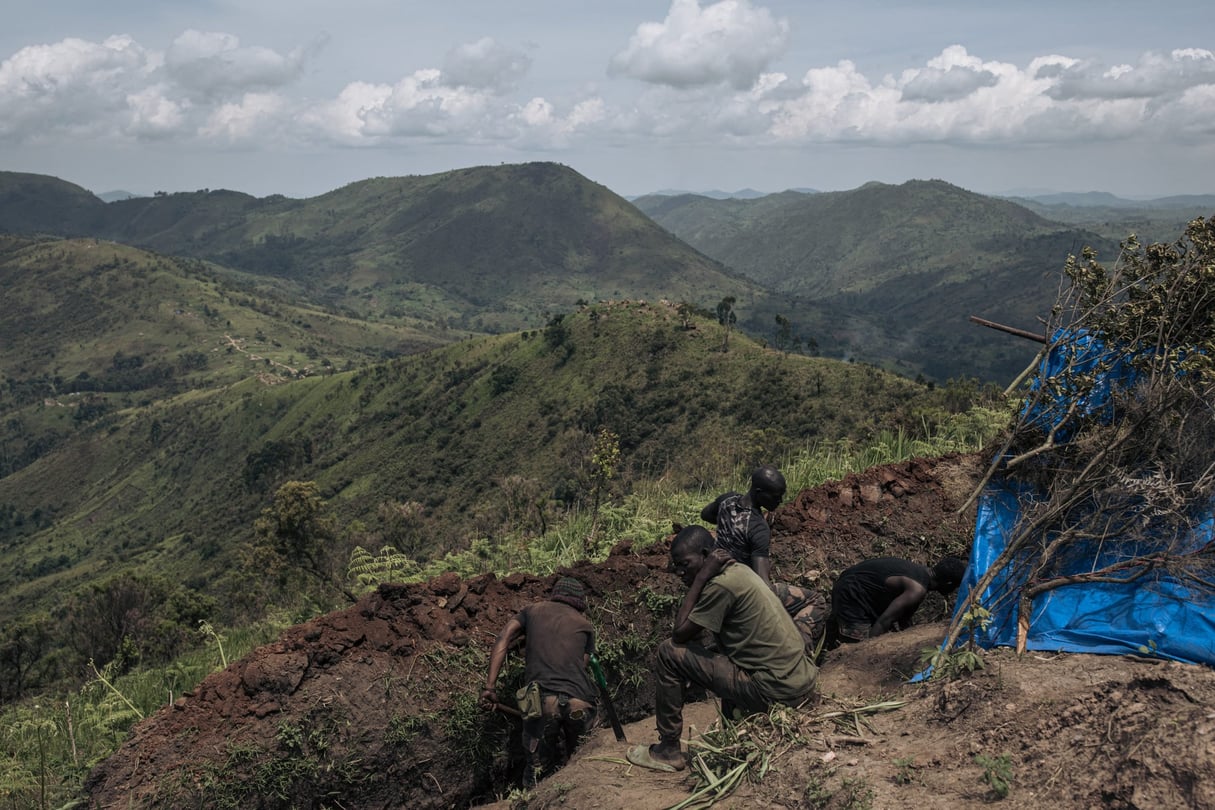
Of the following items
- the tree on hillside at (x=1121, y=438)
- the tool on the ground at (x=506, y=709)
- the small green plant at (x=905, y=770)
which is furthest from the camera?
the tool on the ground at (x=506, y=709)

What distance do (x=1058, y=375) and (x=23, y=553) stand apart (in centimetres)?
11665

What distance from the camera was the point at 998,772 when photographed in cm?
371

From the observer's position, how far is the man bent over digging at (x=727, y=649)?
4.80 m

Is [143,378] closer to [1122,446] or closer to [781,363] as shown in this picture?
[781,363]

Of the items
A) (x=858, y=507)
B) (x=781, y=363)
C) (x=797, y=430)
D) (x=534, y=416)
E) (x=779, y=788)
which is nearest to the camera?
(x=779, y=788)

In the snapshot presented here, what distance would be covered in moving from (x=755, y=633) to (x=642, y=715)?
95.9 inches

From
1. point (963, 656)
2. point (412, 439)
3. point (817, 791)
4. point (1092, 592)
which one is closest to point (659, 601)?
point (963, 656)

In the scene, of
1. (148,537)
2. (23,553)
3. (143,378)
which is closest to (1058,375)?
(148,537)

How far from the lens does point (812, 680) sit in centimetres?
485

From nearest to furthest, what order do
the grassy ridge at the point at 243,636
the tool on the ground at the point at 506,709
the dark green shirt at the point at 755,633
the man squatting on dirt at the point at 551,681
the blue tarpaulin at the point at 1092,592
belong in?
the blue tarpaulin at the point at 1092,592 < the dark green shirt at the point at 755,633 < the man squatting on dirt at the point at 551,681 < the tool on the ground at the point at 506,709 < the grassy ridge at the point at 243,636

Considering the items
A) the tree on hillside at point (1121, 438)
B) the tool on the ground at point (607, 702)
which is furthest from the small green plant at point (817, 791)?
the tool on the ground at point (607, 702)

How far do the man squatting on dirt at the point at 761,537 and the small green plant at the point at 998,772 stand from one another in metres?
2.25

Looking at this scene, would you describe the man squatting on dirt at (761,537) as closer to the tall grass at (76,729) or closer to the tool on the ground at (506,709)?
the tool on the ground at (506,709)

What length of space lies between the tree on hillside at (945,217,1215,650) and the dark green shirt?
110cm
